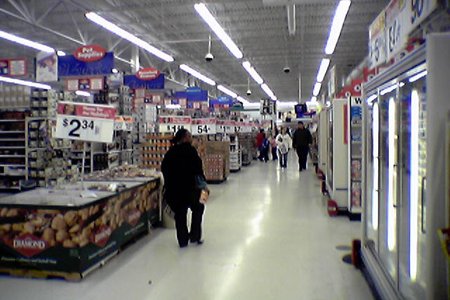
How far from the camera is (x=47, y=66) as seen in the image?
37.3 ft

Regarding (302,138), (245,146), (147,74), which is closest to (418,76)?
(302,138)

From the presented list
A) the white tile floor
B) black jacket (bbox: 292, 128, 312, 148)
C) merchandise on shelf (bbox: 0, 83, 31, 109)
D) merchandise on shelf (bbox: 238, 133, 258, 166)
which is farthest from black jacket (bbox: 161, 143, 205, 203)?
merchandise on shelf (bbox: 238, 133, 258, 166)

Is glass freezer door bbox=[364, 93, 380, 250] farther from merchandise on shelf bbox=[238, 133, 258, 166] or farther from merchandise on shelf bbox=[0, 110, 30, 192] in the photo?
merchandise on shelf bbox=[238, 133, 258, 166]

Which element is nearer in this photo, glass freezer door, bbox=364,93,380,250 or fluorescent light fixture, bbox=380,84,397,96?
fluorescent light fixture, bbox=380,84,397,96

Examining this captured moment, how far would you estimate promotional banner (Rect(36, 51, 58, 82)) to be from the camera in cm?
1128

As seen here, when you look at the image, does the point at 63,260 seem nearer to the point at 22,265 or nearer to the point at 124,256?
the point at 22,265

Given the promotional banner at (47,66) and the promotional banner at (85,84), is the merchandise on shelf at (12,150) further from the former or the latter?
the promotional banner at (85,84)

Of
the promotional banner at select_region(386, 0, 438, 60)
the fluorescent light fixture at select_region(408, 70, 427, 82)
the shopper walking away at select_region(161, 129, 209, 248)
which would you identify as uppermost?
the promotional banner at select_region(386, 0, 438, 60)

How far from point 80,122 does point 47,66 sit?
23.6ft

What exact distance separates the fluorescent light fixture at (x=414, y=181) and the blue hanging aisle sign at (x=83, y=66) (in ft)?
29.4

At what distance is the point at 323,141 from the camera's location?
1143 cm

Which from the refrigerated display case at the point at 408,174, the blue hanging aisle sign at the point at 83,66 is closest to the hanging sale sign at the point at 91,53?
the blue hanging aisle sign at the point at 83,66

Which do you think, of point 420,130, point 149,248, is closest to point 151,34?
point 149,248

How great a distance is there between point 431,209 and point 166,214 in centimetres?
475
